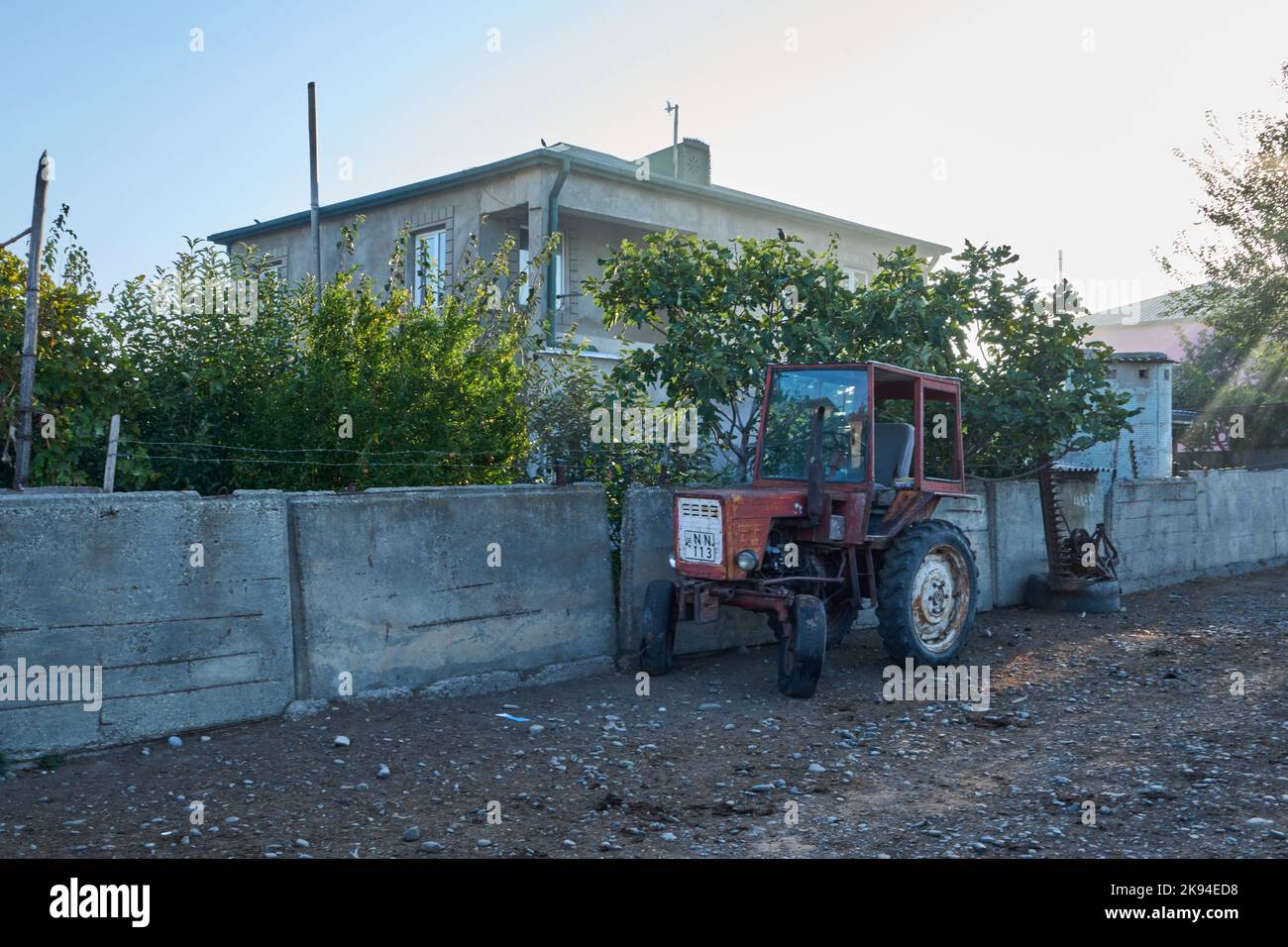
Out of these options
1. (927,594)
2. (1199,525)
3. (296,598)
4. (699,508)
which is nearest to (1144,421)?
(1199,525)

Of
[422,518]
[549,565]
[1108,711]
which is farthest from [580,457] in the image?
[1108,711]

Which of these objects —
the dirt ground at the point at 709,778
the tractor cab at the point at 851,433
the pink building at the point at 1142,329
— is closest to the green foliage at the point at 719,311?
the tractor cab at the point at 851,433

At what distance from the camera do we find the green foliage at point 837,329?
10.9 m

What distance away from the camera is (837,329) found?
36.7 ft

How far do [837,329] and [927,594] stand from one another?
10.7 feet

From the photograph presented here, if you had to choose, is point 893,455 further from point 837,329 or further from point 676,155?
point 676,155

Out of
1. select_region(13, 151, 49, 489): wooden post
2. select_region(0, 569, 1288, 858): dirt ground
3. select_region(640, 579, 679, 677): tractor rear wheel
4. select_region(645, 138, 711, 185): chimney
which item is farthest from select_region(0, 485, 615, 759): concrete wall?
select_region(645, 138, 711, 185): chimney

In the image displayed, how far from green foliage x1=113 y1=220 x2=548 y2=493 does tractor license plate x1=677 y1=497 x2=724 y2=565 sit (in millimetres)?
2005

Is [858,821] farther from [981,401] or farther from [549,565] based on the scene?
[981,401]

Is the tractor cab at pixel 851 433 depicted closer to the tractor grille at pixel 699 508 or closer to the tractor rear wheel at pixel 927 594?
the tractor rear wheel at pixel 927 594

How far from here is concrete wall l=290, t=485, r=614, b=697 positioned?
23.7ft

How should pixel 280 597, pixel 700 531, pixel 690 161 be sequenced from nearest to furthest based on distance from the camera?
pixel 280 597 < pixel 700 531 < pixel 690 161

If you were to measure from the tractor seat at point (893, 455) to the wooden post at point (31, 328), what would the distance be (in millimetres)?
5980
